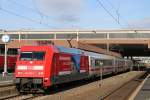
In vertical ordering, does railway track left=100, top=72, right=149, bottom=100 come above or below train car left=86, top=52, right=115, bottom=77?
below

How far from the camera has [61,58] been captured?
89.8 feet

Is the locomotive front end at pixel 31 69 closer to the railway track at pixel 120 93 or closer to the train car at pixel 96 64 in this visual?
the railway track at pixel 120 93

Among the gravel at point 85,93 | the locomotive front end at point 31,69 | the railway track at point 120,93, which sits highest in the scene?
the locomotive front end at point 31,69

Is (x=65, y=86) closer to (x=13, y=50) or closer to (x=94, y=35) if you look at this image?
(x=13, y=50)

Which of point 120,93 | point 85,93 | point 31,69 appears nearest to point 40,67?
point 31,69

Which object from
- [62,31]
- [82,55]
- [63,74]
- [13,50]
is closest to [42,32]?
[62,31]

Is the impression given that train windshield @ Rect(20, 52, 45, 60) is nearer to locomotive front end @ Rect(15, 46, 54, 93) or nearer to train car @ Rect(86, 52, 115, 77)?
locomotive front end @ Rect(15, 46, 54, 93)

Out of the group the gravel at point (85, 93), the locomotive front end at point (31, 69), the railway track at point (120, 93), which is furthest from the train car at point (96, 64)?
the locomotive front end at point (31, 69)

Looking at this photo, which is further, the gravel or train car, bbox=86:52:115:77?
train car, bbox=86:52:115:77

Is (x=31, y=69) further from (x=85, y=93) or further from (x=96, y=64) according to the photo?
(x=96, y=64)

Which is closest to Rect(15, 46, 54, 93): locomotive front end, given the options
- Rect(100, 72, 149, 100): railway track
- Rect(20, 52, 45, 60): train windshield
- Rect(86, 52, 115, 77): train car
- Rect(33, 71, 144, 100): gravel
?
Rect(20, 52, 45, 60): train windshield

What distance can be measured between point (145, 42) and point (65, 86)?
49994 mm

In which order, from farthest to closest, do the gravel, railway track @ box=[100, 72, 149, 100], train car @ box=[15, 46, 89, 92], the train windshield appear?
the train windshield
train car @ box=[15, 46, 89, 92]
railway track @ box=[100, 72, 149, 100]
the gravel

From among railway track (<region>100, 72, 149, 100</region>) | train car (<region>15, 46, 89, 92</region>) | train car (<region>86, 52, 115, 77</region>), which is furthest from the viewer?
train car (<region>86, 52, 115, 77</region>)
